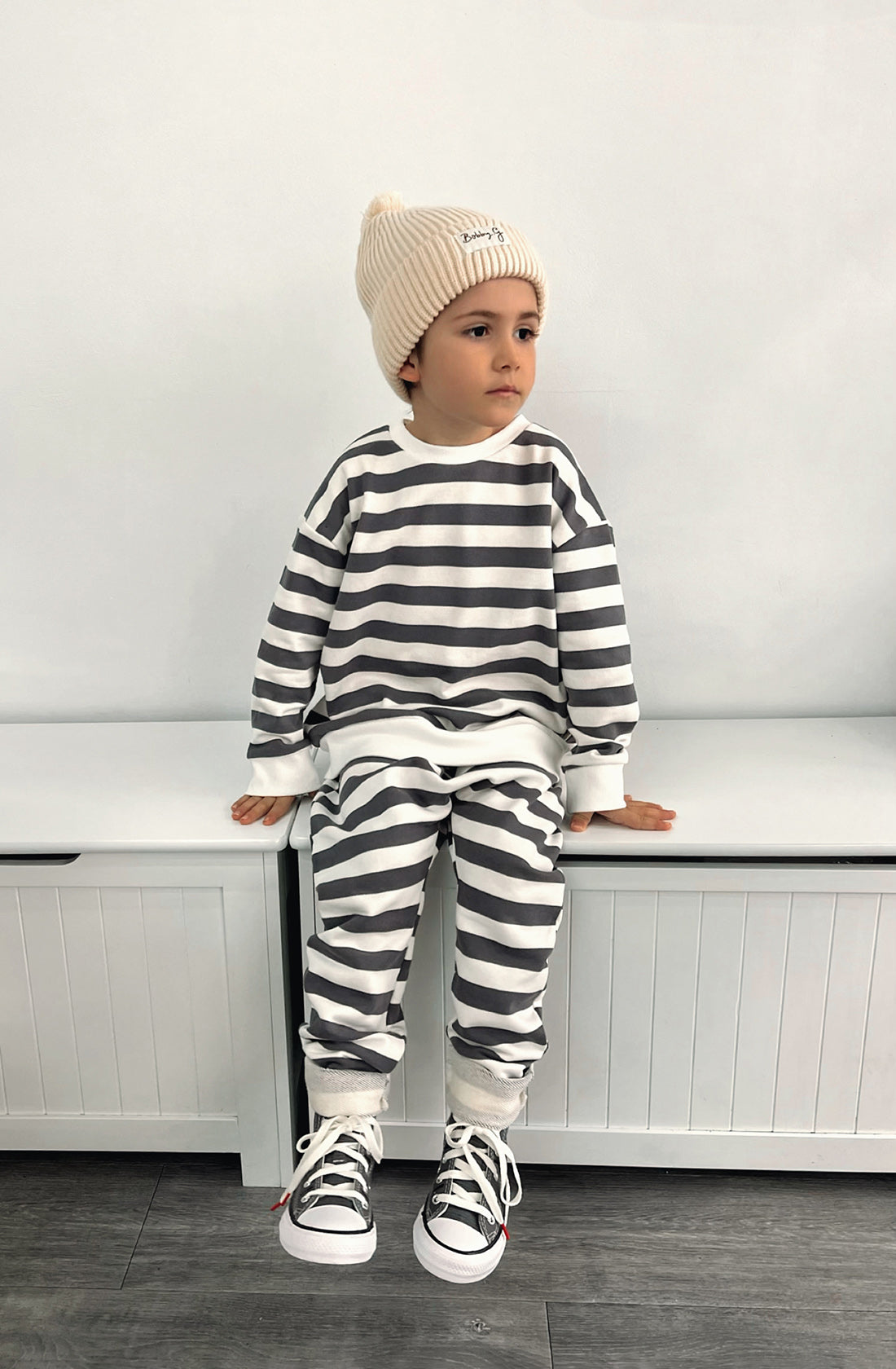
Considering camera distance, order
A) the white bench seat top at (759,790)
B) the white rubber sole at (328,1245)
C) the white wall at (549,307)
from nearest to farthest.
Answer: the white rubber sole at (328,1245) < the white bench seat top at (759,790) < the white wall at (549,307)

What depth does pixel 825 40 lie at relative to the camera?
3.89ft

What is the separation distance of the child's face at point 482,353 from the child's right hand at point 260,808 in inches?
17.2

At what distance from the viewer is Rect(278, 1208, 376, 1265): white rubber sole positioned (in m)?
0.91

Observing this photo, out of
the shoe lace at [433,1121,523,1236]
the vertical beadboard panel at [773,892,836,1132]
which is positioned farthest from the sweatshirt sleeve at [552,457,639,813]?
the shoe lace at [433,1121,523,1236]

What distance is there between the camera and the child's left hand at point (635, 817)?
3.53ft

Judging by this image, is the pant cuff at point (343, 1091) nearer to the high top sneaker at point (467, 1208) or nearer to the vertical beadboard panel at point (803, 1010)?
the high top sneaker at point (467, 1208)

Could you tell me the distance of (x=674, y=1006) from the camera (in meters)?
1.10

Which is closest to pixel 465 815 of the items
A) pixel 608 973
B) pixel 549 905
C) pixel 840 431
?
pixel 549 905

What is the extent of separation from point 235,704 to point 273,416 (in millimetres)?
385

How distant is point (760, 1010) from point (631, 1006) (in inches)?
5.2

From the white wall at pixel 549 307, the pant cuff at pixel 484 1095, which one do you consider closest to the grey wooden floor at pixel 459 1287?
the pant cuff at pixel 484 1095

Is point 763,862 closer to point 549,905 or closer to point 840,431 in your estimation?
point 549,905

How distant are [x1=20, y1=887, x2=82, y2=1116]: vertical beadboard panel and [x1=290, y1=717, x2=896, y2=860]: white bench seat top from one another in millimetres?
281

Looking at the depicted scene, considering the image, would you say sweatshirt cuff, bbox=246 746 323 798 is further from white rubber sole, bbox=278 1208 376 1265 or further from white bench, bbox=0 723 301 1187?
white rubber sole, bbox=278 1208 376 1265
